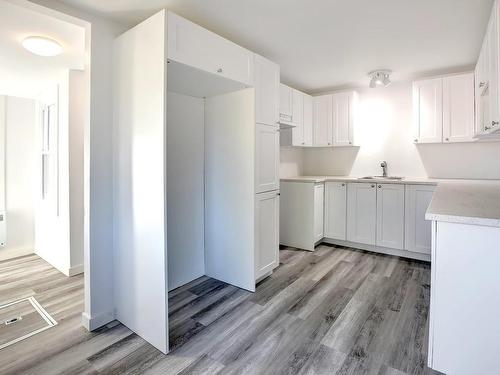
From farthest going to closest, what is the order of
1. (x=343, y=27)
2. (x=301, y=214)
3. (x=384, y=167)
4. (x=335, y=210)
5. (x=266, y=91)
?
(x=384, y=167), (x=335, y=210), (x=301, y=214), (x=266, y=91), (x=343, y=27)

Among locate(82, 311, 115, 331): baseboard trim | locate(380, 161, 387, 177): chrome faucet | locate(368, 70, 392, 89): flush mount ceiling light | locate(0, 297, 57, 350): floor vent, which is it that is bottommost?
locate(0, 297, 57, 350): floor vent

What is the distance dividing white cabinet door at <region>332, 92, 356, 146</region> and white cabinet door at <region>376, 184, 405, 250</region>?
0.91 meters

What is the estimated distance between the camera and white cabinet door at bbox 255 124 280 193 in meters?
2.66

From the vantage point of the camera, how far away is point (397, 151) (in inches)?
161

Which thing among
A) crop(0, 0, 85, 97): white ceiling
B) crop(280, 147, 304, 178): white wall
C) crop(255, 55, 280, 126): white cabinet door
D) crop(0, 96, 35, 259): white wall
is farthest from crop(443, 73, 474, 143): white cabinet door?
crop(0, 96, 35, 259): white wall

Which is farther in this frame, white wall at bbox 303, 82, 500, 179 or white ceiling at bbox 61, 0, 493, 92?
white wall at bbox 303, 82, 500, 179

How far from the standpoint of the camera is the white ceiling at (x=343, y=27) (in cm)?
205

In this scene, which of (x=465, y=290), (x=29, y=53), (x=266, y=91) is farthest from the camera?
(x=266, y=91)

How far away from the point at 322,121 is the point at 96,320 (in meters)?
3.68

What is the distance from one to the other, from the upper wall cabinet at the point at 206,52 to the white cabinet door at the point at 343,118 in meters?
2.08

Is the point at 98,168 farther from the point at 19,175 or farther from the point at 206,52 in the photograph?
the point at 19,175

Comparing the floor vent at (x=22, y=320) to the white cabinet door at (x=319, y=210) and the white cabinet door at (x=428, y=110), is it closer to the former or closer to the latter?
the white cabinet door at (x=319, y=210)

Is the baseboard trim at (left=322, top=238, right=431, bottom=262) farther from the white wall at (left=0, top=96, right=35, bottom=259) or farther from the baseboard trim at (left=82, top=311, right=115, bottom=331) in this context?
the white wall at (left=0, top=96, right=35, bottom=259)

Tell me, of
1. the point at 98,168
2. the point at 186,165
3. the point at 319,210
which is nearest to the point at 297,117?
the point at 319,210
